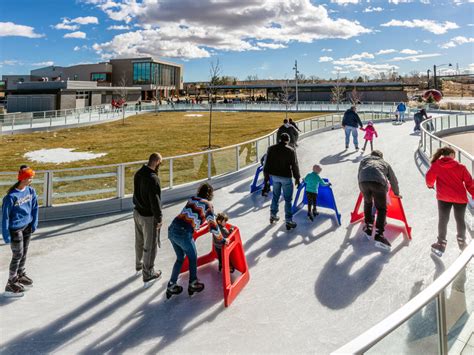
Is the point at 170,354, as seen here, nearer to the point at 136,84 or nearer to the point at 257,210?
the point at 257,210

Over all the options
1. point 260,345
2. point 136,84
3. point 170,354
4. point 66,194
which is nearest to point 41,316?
point 170,354

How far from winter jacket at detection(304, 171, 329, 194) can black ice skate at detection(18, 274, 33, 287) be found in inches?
188

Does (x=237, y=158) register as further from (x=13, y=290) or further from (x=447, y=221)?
(x=13, y=290)

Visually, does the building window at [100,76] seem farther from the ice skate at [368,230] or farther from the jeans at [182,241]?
the jeans at [182,241]

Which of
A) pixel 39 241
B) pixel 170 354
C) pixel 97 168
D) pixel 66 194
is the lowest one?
pixel 170 354

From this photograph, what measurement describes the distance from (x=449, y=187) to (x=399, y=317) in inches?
152

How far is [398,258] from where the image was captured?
5.11 m

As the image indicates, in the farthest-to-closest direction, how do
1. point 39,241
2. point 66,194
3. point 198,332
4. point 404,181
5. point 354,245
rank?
point 404,181 → point 66,194 → point 39,241 → point 354,245 → point 198,332

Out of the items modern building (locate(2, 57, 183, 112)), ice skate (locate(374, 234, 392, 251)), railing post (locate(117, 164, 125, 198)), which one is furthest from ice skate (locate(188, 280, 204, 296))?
modern building (locate(2, 57, 183, 112))

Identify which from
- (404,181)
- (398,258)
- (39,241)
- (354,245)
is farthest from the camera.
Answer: (404,181)

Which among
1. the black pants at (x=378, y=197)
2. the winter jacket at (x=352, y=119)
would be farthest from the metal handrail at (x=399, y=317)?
the winter jacket at (x=352, y=119)

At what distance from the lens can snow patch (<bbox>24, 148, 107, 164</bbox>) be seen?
18094mm

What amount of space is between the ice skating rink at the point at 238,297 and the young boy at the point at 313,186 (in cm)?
25

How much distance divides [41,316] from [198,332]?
1837mm
